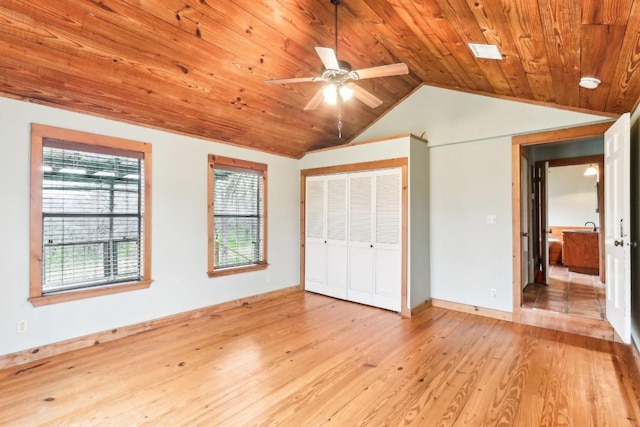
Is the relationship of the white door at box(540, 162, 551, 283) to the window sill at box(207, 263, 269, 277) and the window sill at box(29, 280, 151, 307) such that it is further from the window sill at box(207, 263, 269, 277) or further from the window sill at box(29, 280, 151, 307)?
the window sill at box(29, 280, 151, 307)

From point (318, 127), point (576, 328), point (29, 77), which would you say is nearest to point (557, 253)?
point (576, 328)

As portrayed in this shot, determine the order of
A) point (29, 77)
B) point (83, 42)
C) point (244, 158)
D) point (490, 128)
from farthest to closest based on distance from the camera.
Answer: point (244, 158) → point (490, 128) → point (29, 77) → point (83, 42)

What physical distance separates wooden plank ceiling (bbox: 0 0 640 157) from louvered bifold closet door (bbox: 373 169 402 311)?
4.52ft

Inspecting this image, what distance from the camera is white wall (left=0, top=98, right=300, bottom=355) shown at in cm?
292

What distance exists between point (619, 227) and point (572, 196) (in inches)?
269

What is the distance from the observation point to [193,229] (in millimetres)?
4262

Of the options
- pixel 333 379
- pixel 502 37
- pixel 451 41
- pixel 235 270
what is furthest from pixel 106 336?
pixel 502 37

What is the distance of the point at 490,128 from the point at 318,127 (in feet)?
7.76

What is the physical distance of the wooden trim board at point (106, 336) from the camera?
2.94m

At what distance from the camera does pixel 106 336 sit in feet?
11.4

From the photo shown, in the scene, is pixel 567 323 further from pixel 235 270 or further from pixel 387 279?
pixel 235 270

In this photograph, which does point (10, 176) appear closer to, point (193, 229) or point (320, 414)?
point (193, 229)

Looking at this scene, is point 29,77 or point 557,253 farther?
point 557,253

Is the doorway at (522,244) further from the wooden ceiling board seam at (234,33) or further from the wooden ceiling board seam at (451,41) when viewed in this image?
the wooden ceiling board seam at (234,33)
